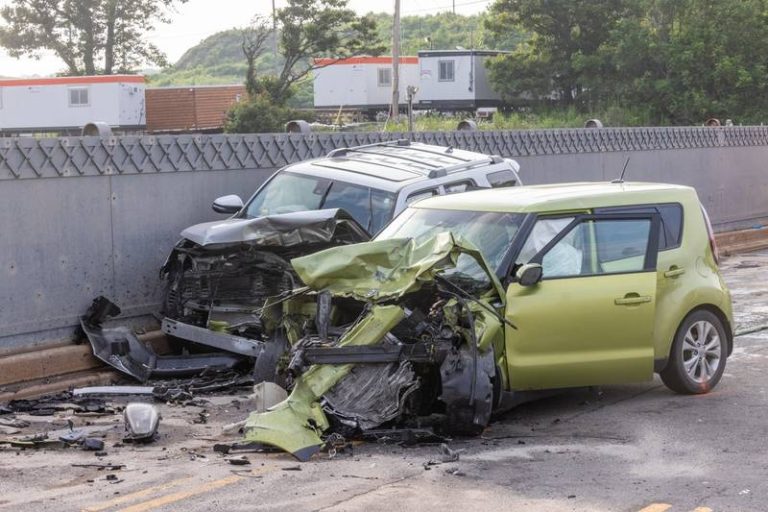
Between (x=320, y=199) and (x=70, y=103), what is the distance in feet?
156

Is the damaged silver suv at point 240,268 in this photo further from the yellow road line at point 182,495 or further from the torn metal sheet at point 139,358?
the yellow road line at point 182,495

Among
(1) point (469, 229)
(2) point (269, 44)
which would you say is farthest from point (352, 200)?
(2) point (269, 44)

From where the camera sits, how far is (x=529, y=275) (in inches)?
339

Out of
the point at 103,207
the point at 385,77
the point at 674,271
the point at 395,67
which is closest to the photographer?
the point at 674,271

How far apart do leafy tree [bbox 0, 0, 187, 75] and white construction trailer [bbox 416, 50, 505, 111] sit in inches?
823

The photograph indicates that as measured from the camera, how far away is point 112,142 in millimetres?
12008

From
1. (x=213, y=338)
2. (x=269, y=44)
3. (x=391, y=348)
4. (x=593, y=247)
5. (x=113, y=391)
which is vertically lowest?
(x=113, y=391)

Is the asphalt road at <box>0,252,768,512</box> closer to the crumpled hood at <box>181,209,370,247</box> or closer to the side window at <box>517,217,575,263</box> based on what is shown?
the side window at <box>517,217,575,263</box>

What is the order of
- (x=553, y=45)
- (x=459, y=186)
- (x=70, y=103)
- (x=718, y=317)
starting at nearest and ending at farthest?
1. (x=718, y=317)
2. (x=459, y=186)
3. (x=70, y=103)
4. (x=553, y=45)

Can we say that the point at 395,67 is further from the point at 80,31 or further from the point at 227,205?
the point at 227,205

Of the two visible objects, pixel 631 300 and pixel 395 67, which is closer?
pixel 631 300

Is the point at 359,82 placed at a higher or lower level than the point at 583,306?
higher

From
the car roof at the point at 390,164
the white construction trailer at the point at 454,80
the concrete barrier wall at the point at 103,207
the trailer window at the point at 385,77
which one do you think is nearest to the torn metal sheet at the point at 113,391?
the concrete barrier wall at the point at 103,207

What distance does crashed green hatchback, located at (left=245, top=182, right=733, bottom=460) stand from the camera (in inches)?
316
